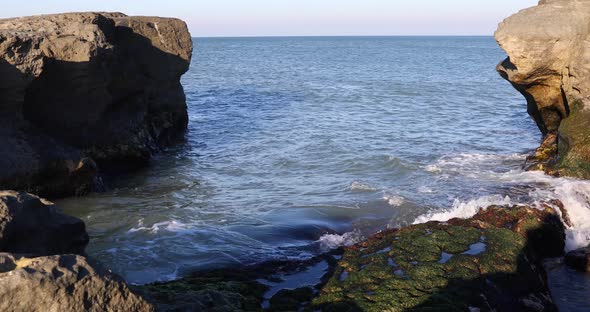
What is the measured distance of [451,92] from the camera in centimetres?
4306

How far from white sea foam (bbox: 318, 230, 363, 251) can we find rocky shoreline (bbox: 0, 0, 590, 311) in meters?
0.86

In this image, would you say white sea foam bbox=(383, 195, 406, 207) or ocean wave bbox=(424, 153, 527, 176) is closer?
white sea foam bbox=(383, 195, 406, 207)

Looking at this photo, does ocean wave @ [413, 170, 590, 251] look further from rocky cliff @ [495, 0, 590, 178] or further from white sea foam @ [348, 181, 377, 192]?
white sea foam @ [348, 181, 377, 192]

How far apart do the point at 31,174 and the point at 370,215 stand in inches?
354

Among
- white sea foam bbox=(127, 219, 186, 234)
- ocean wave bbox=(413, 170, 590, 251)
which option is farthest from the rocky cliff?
white sea foam bbox=(127, 219, 186, 234)

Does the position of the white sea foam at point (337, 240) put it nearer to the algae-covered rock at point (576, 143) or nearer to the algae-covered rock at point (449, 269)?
the algae-covered rock at point (449, 269)

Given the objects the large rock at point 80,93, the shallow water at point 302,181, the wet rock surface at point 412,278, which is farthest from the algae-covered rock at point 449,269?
the large rock at point 80,93

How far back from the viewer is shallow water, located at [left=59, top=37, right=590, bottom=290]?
1353 cm

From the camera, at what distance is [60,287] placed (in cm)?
566

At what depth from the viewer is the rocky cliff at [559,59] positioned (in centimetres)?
1773

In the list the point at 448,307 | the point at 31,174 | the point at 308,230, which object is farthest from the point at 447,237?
the point at 31,174

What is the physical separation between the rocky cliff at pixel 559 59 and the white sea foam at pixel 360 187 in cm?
539

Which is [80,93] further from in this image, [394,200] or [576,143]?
[576,143]

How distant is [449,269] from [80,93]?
40.9 ft
